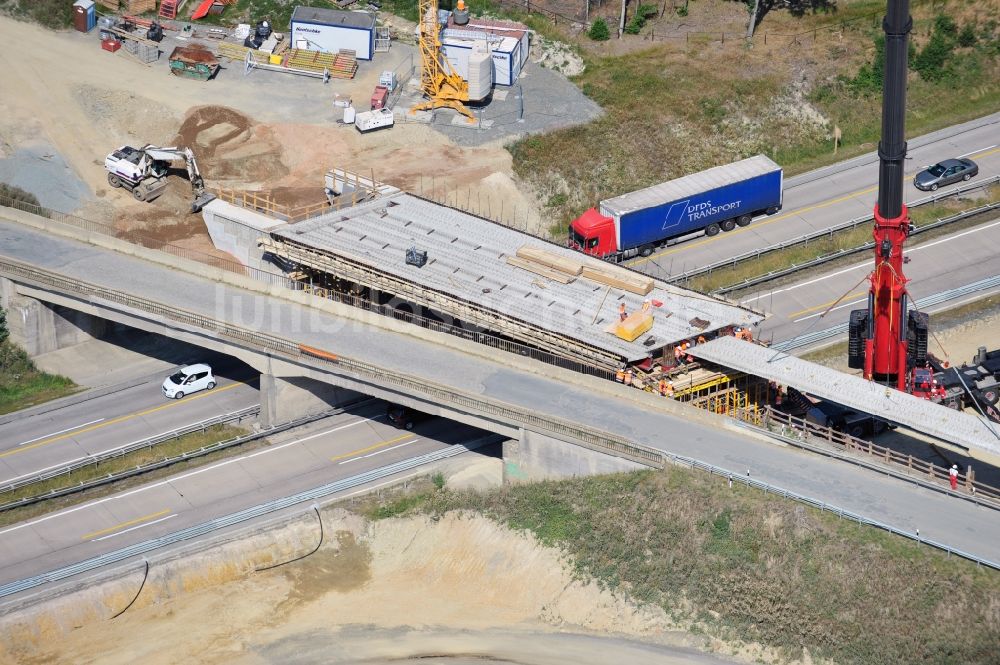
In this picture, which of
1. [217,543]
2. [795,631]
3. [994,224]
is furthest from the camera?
[994,224]

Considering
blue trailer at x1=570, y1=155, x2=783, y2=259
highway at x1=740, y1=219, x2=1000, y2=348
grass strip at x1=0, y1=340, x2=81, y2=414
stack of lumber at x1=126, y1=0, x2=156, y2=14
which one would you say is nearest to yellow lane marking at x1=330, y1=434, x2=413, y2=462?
grass strip at x1=0, y1=340, x2=81, y2=414

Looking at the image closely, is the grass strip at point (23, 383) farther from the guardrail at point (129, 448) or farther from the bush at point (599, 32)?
the bush at point (599, 32)

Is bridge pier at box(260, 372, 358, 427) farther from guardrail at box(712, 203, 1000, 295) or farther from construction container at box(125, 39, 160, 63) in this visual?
construction container at box(125, 39, 160, 63)

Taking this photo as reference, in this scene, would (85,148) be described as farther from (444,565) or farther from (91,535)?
(444,565)

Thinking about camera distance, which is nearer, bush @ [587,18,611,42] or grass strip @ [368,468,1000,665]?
grass strip @ [368,468,1000,665]

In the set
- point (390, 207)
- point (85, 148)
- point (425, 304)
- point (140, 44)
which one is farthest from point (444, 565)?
point (140, 44)

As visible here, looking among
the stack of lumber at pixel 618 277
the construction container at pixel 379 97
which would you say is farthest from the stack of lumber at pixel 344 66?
the stack of lumber at pixel 618 277
